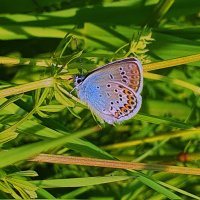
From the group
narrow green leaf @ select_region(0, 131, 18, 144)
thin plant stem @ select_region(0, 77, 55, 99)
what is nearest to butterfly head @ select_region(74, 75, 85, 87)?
thin plant stem @ select_region(0, 77, 55, 99)

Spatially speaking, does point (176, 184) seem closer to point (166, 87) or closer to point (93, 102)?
point (166, 87)

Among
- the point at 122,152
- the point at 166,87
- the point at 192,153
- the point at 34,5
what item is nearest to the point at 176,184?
the point at 192,153

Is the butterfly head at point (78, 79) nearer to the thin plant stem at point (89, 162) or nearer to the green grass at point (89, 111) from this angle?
the green grass at point (89, 111)

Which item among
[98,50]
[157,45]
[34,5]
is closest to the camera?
[157,45]

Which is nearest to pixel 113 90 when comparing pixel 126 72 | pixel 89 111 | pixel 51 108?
pixel 126 72

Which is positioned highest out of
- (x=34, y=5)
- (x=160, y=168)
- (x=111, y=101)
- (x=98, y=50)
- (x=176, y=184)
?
(x=34, y=5)

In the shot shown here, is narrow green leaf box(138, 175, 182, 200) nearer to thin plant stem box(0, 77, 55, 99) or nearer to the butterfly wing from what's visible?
the butterfly wing
